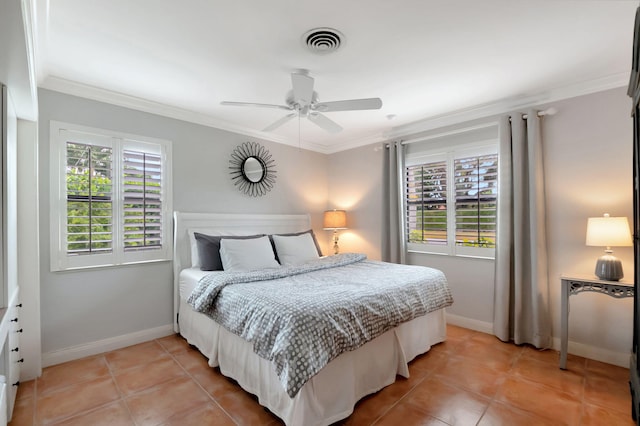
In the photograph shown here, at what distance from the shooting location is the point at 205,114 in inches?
141

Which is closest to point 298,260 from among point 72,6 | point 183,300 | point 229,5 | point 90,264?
point 183,300

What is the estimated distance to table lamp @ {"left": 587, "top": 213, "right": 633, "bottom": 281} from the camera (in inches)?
93.4

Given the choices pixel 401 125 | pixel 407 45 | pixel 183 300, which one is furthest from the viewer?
pixel 401 125

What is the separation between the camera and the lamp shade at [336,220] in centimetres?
455

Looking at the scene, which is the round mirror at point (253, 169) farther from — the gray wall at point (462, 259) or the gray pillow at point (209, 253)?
the gray pillow at point (209, 253)

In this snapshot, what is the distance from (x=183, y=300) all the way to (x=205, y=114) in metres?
2.15

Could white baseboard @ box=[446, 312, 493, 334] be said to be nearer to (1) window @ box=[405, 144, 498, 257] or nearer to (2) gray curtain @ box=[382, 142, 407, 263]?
(1) window @ box=[405, 144, 498, 257]

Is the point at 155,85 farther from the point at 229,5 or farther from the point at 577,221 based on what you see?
the point at 577,221

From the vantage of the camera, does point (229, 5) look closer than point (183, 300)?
Yes

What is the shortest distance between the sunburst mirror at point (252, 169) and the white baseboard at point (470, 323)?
2948 millimetres

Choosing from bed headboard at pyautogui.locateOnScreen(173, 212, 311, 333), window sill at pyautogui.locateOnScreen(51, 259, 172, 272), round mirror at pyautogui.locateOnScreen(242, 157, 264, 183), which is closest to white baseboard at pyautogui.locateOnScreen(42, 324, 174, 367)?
bed headboard at pyautogui.locateOnScreen(173, 212, 311, 333)

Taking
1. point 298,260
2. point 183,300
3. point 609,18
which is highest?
point 609,18

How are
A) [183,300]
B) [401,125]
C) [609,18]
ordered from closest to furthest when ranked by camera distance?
[609,18] < [183,300] < [401,125]

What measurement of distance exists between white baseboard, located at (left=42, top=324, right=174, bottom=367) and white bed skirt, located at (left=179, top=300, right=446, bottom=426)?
1.81ft
